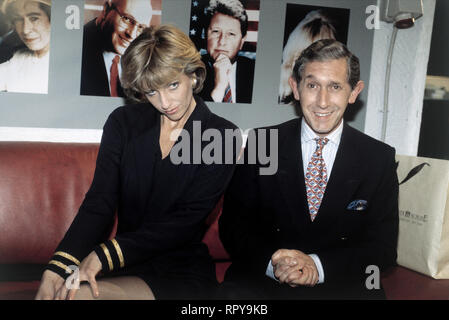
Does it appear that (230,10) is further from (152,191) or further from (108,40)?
(152,191)

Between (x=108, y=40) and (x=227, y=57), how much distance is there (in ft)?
2.02

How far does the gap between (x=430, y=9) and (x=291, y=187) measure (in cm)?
160

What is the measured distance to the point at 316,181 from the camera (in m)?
1.75

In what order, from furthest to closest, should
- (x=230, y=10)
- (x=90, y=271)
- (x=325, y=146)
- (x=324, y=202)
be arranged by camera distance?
(x=230, y=10) → (x=325, y=146) → (x=324, y=202) → (x=90, y=271)

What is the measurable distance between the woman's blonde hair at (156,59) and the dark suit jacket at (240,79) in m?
0.70

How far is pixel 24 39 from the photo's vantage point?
82.7 inches

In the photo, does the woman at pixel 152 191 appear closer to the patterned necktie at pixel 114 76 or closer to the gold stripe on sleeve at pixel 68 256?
the gold stripe on sleeve at pixel 68 256

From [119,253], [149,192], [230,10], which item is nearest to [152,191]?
[149,192]

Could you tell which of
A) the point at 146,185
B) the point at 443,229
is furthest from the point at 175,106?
the point at 443,229

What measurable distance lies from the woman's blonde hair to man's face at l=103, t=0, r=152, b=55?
2.05 feet

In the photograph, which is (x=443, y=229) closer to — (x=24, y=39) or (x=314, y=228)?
(x=314, y=228)

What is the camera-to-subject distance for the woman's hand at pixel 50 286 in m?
1.43

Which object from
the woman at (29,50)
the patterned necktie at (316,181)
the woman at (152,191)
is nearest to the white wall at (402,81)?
the patterned necktie at (316,181)
